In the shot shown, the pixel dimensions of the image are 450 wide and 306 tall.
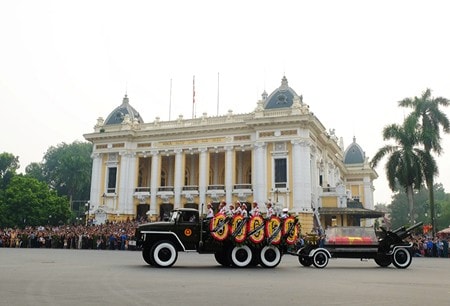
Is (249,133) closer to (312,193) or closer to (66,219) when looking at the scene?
(312,193)

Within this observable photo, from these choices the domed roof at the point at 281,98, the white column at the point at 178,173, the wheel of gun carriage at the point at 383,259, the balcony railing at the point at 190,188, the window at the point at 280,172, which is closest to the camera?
the wheel of gun carriage at the point at 383,259

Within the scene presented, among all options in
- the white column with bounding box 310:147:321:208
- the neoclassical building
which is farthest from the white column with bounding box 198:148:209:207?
the white column with bounding box 310:147:321:208

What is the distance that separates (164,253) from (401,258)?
9.26m

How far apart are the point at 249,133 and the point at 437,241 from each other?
805 inches

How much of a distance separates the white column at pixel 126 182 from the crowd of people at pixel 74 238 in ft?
33.3

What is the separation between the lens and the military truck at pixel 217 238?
52.1ft

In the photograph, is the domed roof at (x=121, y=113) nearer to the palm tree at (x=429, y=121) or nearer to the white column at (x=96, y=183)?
the white column at (x=96, y=183)

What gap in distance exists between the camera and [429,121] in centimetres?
3766

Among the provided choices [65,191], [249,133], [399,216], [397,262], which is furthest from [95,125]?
[399,216]

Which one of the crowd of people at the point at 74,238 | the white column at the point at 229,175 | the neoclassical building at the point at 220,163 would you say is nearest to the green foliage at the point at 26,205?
the neoclassical building at the point at 220,163

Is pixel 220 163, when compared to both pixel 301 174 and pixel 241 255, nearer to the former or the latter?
pixel 301 174

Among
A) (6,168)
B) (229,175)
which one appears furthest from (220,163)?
(6,168)

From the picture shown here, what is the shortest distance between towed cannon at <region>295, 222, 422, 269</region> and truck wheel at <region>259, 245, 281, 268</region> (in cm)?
148

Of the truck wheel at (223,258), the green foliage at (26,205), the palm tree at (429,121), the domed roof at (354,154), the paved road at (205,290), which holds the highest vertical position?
the domed roof at (354,154)
